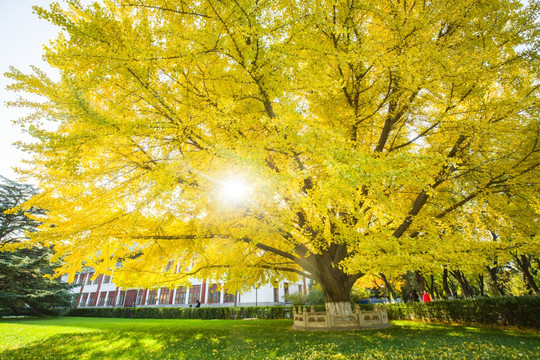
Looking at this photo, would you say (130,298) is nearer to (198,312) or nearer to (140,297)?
(140,297)

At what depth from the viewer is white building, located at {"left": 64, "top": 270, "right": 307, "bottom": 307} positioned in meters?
27.4

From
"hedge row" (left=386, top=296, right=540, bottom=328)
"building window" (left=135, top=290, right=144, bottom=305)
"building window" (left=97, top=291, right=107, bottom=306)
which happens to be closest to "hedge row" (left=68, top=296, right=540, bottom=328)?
"hedge row" (left=386, top=296, right=540, bottom=328)

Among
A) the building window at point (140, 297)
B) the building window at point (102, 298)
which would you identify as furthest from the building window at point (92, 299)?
the building window at point (140, 297)

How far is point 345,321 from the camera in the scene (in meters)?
8.22

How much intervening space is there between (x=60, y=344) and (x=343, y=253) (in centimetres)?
904

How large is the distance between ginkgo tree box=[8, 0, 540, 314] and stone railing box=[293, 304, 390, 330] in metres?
0.53

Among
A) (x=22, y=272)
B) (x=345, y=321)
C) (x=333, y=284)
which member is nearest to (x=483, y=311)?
(x=345, y=321)

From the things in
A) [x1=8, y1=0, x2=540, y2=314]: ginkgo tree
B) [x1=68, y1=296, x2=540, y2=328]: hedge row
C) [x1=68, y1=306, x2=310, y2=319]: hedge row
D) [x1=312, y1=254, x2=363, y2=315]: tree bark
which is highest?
[x1=8, y1=0, x2=540, y2=314]: ginkgo tree

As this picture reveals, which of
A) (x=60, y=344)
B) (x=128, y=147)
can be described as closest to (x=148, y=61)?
(x=128, y=147)

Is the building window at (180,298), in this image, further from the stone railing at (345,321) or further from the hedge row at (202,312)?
the stone railing at (345,321)

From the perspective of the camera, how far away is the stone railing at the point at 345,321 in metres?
8.18

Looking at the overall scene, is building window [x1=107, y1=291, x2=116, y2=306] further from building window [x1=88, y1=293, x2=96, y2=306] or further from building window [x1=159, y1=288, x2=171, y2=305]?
building window [x1=159, y1=288, x2=171, y2=305]

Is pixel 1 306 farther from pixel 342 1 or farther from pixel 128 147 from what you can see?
pixel 342 1

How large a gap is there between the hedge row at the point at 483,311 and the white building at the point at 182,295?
11735 millimetres
